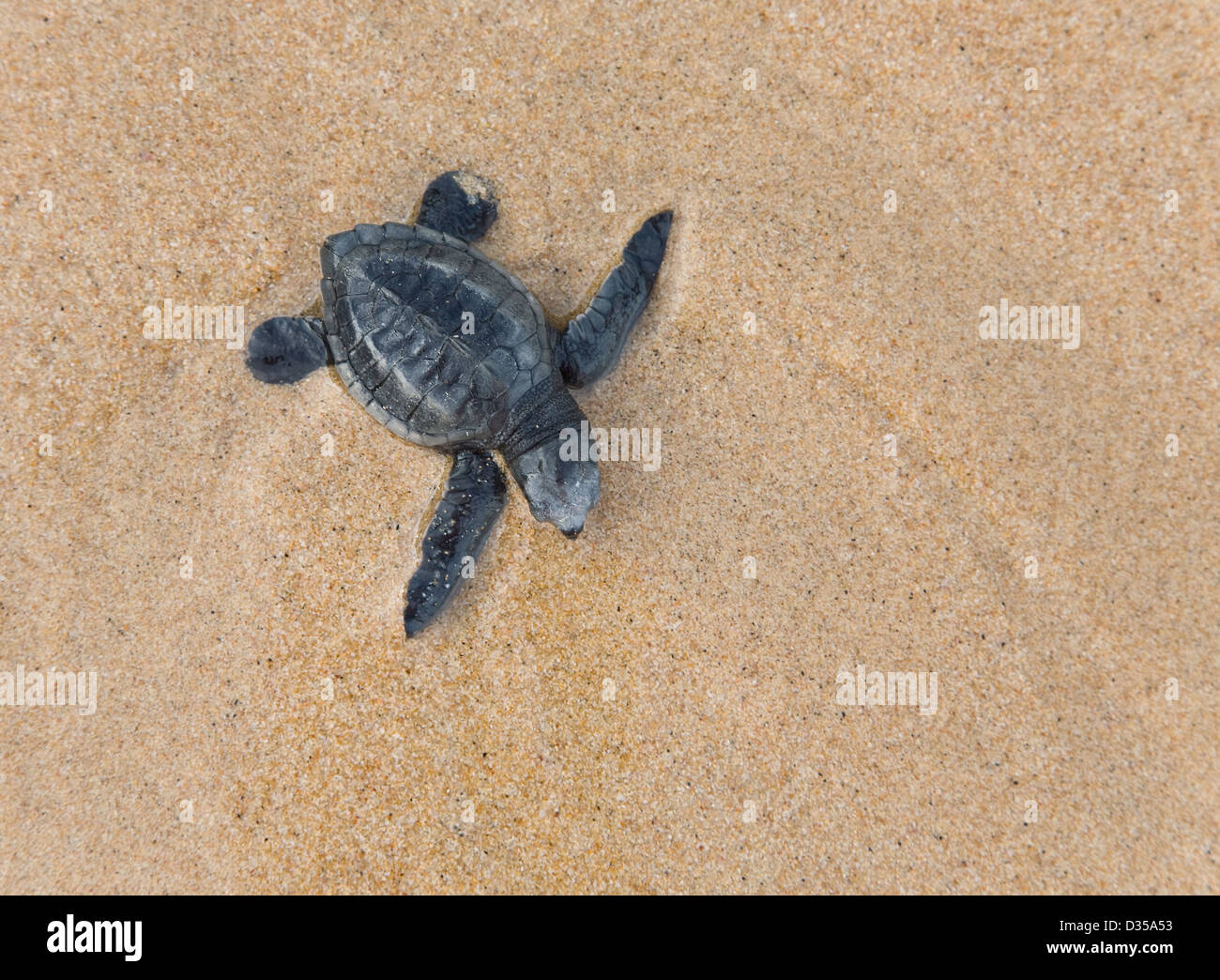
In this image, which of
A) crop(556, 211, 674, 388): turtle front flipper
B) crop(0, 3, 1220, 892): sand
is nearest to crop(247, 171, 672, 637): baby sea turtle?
crop(556, 211, 674, 388): turtle front flipper

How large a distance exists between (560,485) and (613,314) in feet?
2.90

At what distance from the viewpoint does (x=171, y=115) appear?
115 inches

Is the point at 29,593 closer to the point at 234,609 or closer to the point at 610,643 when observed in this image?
the point at 234,609

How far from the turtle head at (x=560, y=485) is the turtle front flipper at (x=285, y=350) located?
1184mm

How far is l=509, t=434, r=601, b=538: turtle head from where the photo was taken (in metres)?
2.62

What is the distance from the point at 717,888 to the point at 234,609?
8.35ft

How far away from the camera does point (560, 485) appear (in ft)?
8.68

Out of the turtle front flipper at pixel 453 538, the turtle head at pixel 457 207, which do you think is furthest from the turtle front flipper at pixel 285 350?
the turtle front flipper at pixel 453 538

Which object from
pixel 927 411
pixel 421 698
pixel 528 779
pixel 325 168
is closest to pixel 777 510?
pixel 927 411

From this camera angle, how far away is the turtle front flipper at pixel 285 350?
9.30 feet

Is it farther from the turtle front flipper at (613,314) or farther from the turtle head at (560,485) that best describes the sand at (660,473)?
the turtle head at (560,485)

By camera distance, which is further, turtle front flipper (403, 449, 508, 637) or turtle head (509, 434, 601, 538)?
turtle front flipper (403, 449, 508, 637)

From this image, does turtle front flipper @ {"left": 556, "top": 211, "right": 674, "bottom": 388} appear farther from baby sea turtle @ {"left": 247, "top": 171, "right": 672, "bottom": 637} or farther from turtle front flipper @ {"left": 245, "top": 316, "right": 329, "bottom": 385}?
turtle front flipper @ {"left": 245, "top": 316, "right": 329, "bottom": 385}

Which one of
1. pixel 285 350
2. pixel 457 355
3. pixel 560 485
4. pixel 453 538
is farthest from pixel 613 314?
pixel 285 350
